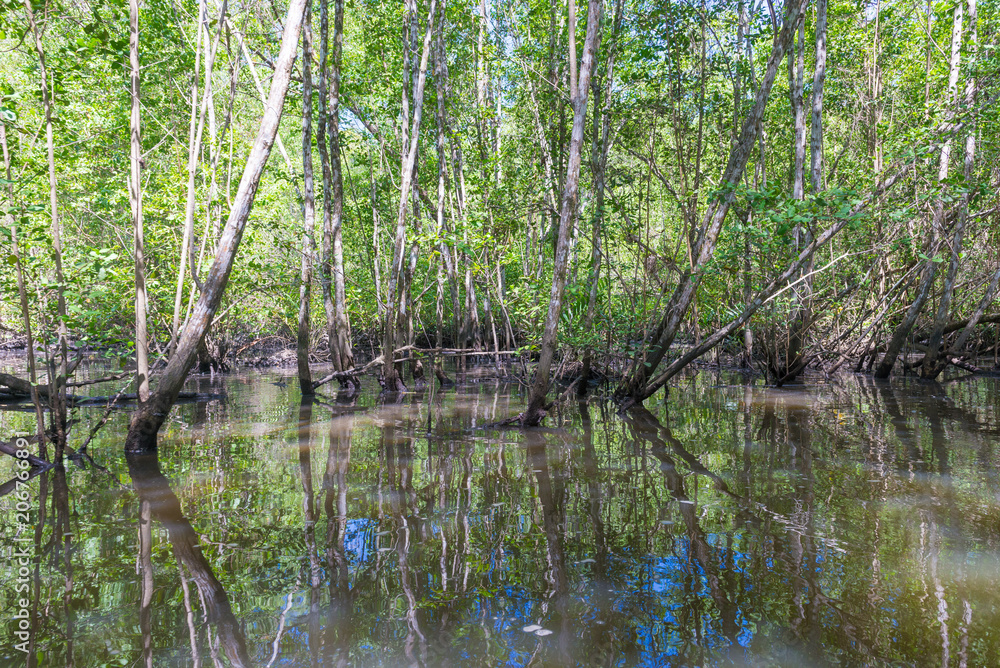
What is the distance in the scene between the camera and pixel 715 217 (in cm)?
765

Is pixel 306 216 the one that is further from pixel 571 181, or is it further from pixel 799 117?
pixel 799 117

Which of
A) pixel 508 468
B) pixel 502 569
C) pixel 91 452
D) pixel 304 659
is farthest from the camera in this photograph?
pixel 91 452

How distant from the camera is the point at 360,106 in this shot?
15.5 metres

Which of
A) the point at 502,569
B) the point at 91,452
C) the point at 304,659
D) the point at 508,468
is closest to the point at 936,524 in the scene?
the point at 502,569

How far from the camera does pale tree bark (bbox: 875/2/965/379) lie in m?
9.50

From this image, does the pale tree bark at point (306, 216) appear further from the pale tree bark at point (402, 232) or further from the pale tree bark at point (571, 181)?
the pale tree bark at point (571, 181)

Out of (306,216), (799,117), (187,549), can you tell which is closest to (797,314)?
(799,117)

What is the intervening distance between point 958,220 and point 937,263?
119 centimetres

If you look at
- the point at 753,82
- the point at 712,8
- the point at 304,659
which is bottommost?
the point at 304,659

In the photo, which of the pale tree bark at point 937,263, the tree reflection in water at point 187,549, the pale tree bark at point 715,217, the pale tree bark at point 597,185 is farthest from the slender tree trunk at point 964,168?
the tree reflection in water at point 187,549

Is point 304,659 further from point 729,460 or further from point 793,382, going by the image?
point 793,382

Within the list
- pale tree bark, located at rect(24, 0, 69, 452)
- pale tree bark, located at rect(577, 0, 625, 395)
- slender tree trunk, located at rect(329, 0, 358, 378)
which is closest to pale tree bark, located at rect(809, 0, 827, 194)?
pale tree bark, located at rect(577, 0, 625, 395)

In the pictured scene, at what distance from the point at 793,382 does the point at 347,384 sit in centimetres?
891

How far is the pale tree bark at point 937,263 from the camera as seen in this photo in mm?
9499
